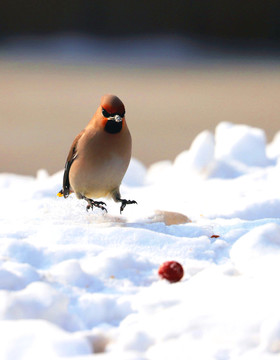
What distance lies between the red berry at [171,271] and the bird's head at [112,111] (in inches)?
28.1

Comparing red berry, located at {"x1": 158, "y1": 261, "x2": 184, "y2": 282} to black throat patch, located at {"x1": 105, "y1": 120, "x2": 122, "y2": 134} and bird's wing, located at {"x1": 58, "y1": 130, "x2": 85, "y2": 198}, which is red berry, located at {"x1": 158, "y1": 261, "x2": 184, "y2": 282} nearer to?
black throat patch, located at {"x1": 105, "y1": 120, "x2": 122, "y2": 134}

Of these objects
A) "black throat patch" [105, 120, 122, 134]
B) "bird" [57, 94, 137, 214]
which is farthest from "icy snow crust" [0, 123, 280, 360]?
"black throat patch" [105, 120, 122, 134]

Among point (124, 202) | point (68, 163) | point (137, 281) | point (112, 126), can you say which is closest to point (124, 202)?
point (124, 202)

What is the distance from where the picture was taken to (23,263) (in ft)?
8.25

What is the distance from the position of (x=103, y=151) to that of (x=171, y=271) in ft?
2.62

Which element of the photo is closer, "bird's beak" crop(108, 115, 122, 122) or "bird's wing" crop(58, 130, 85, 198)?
"bird's beak" crop(108, 115, 122, 122)

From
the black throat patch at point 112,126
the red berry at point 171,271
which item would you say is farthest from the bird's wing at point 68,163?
the red berry at point 171,271

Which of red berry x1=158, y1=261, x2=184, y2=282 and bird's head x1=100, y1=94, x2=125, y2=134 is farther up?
bird's head x1=100, y1=94, x2=125, y2=134

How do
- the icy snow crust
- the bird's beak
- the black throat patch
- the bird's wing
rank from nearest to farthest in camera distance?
the icy snow crust → the bird's beak → the black throat patch → the bird's wing

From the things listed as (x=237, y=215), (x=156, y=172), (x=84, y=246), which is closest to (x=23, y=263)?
(x=84, y=246)

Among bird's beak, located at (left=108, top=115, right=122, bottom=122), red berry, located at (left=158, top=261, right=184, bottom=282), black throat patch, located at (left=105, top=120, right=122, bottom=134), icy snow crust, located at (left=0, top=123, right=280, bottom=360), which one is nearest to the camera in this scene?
icy snow crust, located at (left=0, top=123, right=280, bottom=360)

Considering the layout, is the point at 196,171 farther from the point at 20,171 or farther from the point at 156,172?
the point at 20,171

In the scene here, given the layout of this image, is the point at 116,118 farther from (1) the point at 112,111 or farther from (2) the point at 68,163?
(2) the point at 68,163

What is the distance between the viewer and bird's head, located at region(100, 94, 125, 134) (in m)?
2.96
